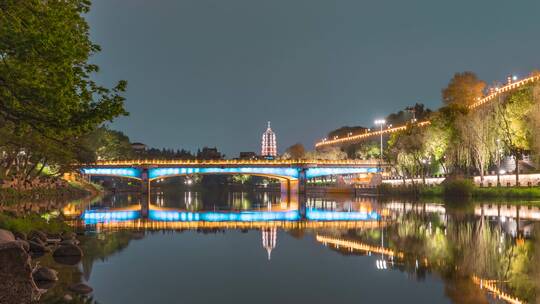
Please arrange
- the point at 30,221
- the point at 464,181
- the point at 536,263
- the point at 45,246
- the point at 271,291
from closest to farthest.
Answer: the point at 271,291, the point at 536,263, the point at 45,246, the point at 30,221, the point at 464,181

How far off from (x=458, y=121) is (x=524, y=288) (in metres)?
76.4

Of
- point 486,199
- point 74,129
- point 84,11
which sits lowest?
point 486,199

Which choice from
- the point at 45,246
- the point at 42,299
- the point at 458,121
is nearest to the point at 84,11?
the point at 45,246

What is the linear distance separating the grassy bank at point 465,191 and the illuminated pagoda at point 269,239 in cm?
4634

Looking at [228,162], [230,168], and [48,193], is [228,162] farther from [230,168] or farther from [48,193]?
[48,193]

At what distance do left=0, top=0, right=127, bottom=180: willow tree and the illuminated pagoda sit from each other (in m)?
11.1

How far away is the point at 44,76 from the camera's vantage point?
20938 mm

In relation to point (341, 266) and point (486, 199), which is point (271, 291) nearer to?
point (341, 266)

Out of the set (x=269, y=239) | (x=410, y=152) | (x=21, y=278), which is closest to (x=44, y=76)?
(x=21, y=278)

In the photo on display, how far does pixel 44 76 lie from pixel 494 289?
15.9 m

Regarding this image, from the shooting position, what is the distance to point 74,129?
21.9 m

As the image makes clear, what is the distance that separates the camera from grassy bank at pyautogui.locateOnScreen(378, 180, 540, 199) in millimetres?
79375

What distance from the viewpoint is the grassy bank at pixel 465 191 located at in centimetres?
7938

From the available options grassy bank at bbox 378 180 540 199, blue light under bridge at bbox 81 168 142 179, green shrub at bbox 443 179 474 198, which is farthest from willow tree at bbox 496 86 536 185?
blue light under bridge at bbox 81 168 142 179
